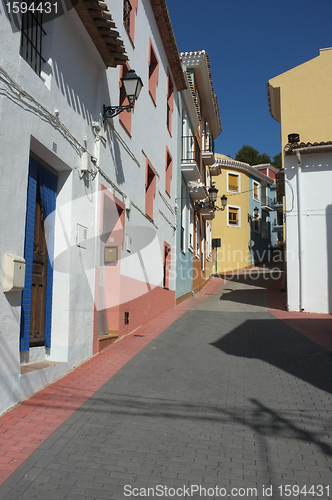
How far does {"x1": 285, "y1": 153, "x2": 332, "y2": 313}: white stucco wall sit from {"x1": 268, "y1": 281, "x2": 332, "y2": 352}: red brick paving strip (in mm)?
622

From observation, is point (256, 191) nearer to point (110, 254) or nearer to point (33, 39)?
point (110, 254)

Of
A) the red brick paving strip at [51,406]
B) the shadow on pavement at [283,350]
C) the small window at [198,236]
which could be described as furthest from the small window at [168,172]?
the red brick paving strip at [51,406]

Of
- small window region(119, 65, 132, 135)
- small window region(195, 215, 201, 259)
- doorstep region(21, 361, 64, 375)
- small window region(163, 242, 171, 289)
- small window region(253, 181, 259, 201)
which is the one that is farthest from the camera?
small window region(253, 181, 259, 201)

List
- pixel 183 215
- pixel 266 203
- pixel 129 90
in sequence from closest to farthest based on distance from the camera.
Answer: pixel 129 90, pixel 183 215, pixel 266 203

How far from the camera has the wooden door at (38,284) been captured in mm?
6094

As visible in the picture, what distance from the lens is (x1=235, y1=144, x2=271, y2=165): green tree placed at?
2000 inches

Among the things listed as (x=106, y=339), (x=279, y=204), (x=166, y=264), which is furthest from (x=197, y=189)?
(x=279, y=204)

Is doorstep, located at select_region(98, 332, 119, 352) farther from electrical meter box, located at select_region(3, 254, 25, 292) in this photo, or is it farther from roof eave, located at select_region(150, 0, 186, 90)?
roof eave, located at select_region(150, 0, 186, 90)

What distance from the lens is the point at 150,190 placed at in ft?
41.6

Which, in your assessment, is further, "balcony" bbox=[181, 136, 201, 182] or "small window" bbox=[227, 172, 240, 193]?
"small window" bbox=[227, 172, 240, 193]

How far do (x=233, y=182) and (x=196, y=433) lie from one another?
31.5m

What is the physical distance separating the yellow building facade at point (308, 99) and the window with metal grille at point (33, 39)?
590 inches

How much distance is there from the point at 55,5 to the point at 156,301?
8271 millimetres

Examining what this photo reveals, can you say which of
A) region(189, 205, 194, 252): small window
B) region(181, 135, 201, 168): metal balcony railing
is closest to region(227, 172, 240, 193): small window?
region(189, 205, 194, 252): small window
